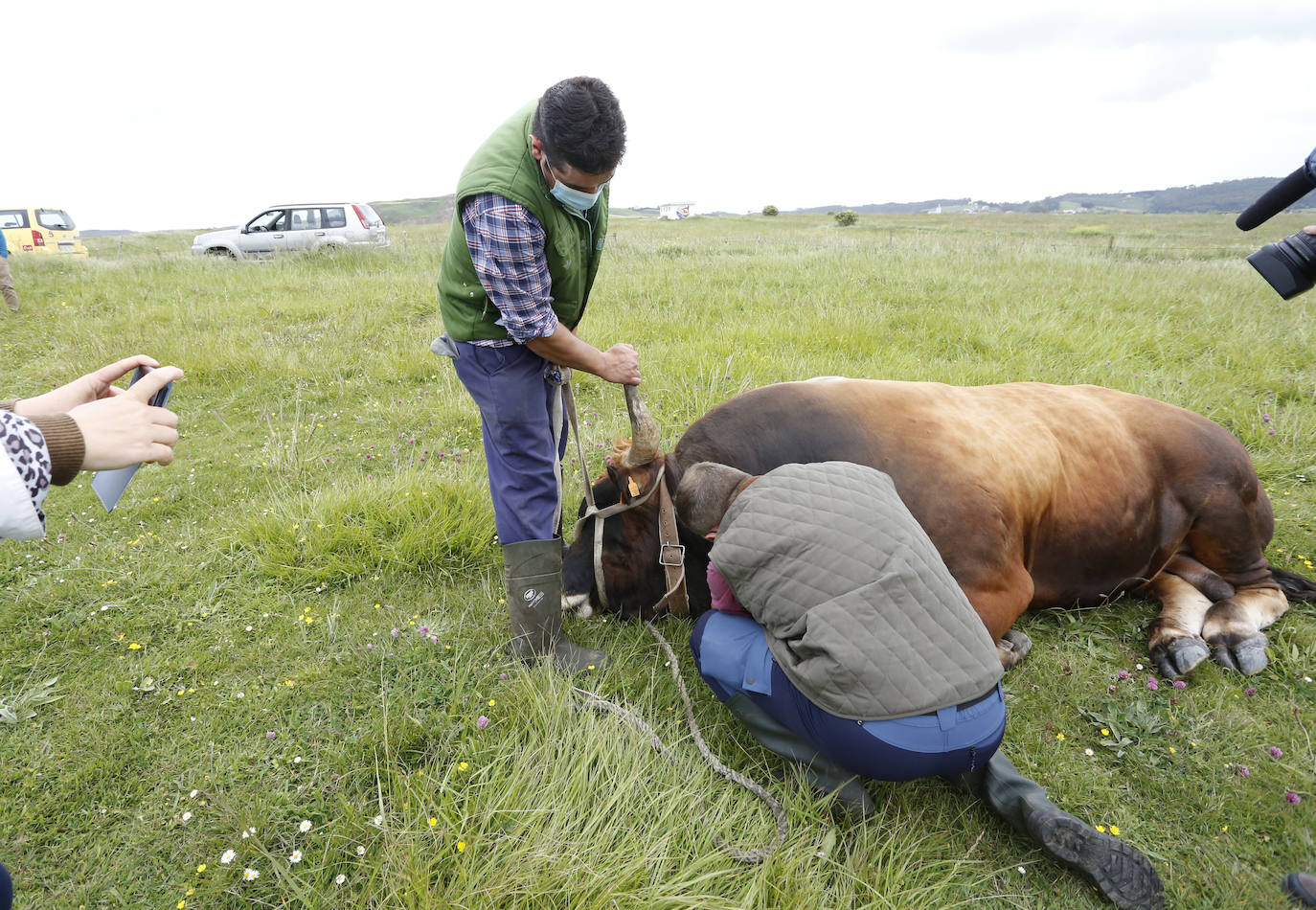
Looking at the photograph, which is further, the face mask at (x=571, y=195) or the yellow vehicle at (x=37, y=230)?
the yellow vehicle at (x=37, y=230)

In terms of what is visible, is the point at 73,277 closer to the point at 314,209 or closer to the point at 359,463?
the point at 314,209

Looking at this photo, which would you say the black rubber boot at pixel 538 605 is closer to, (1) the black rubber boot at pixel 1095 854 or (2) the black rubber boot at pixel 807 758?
(2) the black rubber boot at pixel 807 758

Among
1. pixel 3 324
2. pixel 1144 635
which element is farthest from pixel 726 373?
pixel 3 324

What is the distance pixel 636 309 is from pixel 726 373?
2.39 metres

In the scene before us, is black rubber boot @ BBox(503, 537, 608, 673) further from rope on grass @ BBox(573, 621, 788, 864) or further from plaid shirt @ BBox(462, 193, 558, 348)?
plaid shirt @ BBox(462, 193, 558, 348)

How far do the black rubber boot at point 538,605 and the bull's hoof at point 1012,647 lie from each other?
1.70 m

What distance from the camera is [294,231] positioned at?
576 inches

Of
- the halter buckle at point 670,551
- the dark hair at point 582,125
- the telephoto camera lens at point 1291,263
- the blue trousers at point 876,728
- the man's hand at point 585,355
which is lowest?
the blue trousers at point 876,728

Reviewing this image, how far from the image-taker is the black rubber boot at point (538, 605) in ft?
9.19

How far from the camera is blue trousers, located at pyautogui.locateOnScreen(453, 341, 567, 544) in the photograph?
2.69m

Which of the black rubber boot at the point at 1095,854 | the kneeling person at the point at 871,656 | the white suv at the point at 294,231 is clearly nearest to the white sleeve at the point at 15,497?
the kneeling person at the point at 871,656

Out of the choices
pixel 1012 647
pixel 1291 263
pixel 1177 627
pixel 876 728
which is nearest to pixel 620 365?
pixel 876 728

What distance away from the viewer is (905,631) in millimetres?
1999

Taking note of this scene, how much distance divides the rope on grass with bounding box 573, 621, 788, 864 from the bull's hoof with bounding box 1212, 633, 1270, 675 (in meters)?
2.22
